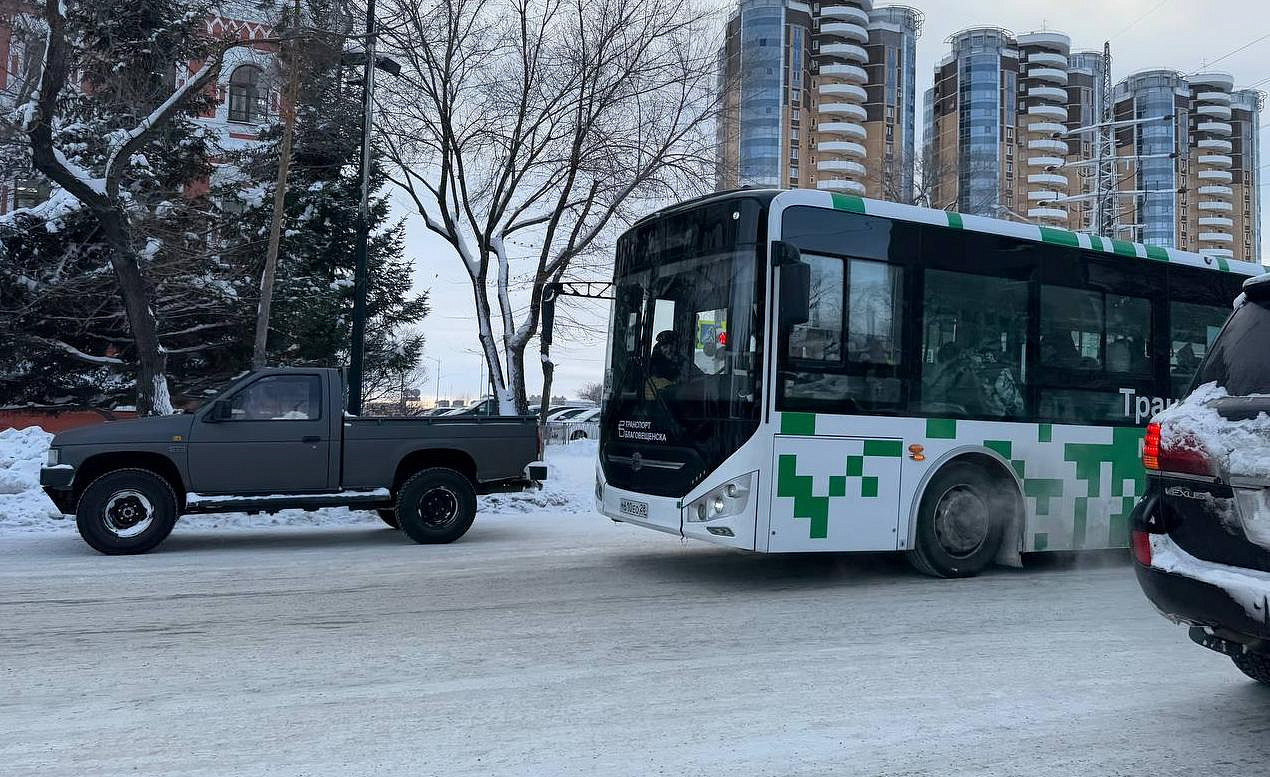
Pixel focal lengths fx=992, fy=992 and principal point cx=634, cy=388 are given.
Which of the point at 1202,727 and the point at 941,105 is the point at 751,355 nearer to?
the point at 1202,727

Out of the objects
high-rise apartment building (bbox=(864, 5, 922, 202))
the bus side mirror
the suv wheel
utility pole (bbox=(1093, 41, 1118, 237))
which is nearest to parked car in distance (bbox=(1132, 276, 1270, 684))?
the suv wheel

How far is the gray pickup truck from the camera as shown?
9.94 m

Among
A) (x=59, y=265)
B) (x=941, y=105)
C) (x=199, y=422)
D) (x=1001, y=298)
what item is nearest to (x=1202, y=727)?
(x=1001, y=298)

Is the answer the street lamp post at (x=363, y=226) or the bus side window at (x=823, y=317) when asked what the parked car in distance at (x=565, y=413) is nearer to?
the street lamp post at (x=363, y=226)

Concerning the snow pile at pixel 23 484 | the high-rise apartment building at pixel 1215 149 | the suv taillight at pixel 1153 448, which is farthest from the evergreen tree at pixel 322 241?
the high-rise apartment building at pixel 1215 149

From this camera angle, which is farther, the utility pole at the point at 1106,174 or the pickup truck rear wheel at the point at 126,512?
the utility pole at the point at 1106,174

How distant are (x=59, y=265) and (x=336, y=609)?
2118 cm

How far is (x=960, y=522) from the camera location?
8.68 metres

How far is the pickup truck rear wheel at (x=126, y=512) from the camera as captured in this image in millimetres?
9805

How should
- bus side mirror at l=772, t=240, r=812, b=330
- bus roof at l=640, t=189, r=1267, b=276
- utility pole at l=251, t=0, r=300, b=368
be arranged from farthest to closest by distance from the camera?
utility pole at l=251, t=0, r=300, b=368, bus roof at l=640, t=189, r=1267, b=276, bus side mirror at l=772, t=240, r=812, b=330

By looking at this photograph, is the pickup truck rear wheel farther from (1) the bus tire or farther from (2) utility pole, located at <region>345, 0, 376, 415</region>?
(2) utility pole, located at <region>345, 0, 376, 415</region>

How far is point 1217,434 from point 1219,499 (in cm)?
26

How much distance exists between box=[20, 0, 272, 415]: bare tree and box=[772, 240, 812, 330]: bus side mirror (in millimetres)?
13363

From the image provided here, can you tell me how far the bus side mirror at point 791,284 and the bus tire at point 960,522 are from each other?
2050 mm
